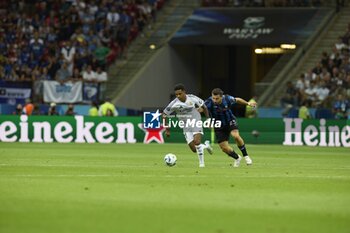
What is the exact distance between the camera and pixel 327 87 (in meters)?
45.1

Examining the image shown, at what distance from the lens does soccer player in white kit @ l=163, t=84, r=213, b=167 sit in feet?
83.9

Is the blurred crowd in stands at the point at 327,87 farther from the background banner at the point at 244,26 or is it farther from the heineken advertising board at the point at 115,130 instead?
the background banner at the point at 244,26

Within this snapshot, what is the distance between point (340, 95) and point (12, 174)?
2414cm

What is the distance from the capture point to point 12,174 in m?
22.2

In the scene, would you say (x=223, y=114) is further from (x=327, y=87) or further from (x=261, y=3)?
(x=261, y=3)

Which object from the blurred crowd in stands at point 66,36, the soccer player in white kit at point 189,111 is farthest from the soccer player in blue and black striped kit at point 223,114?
the blurred crowd in stands at point 66,36

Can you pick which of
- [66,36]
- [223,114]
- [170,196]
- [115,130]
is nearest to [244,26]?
[66,36]

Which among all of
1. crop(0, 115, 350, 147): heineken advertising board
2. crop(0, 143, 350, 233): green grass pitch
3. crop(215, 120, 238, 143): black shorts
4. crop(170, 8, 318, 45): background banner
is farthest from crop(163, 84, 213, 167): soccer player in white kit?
crop(170, 8, 318, 45): background banner

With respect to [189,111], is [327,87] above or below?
above

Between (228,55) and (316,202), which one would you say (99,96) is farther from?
(316,202)

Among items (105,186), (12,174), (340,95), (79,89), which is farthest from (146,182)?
(79,89)

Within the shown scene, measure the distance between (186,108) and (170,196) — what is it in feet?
27.5

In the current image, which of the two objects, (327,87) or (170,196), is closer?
(170,196)

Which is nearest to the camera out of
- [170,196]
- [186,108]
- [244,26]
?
[170,196]
